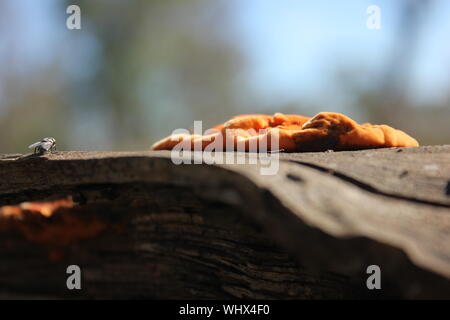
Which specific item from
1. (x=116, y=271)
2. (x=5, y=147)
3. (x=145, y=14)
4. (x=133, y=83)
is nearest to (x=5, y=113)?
(x=5, y=147)

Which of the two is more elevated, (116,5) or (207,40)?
(116,5)

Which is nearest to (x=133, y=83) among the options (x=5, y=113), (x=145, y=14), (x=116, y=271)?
(x=145, y=14)

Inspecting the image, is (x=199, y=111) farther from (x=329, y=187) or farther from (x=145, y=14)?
(x=329, y=187)

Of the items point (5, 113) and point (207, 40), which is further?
point (207, 40)
